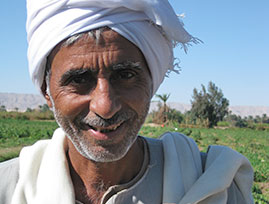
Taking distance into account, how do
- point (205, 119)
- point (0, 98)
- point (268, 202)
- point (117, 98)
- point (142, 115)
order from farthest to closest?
point (0, 98)
point (205, 119)
point (268, 202)
point (142, 115)
point (117, 98)

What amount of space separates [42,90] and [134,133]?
2.21 ft

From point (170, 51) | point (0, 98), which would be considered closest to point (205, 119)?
point (170, 51)

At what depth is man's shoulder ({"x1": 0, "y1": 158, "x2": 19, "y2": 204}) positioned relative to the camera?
5.59ft

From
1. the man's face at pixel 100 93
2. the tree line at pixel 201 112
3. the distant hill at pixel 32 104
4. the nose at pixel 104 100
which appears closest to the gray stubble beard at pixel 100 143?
the man's face at pixel 100 93

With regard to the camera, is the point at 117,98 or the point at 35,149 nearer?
the point at 117,98

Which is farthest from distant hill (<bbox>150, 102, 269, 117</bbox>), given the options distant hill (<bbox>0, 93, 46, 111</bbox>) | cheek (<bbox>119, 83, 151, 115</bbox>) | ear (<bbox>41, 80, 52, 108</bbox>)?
cheek (<bbox>119, 83, 151, 115</bbox>)

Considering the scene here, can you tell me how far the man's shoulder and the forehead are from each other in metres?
0.67

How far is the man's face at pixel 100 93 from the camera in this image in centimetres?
155

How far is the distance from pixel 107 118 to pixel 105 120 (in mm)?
18

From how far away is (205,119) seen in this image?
147 feet

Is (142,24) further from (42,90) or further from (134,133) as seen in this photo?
(42,90)

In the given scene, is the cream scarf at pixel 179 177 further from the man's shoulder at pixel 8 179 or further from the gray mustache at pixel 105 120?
the gray mustache at pixel 105 120

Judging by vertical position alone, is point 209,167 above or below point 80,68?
below

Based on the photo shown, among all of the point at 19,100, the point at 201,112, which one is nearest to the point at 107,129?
the point at 201,112
